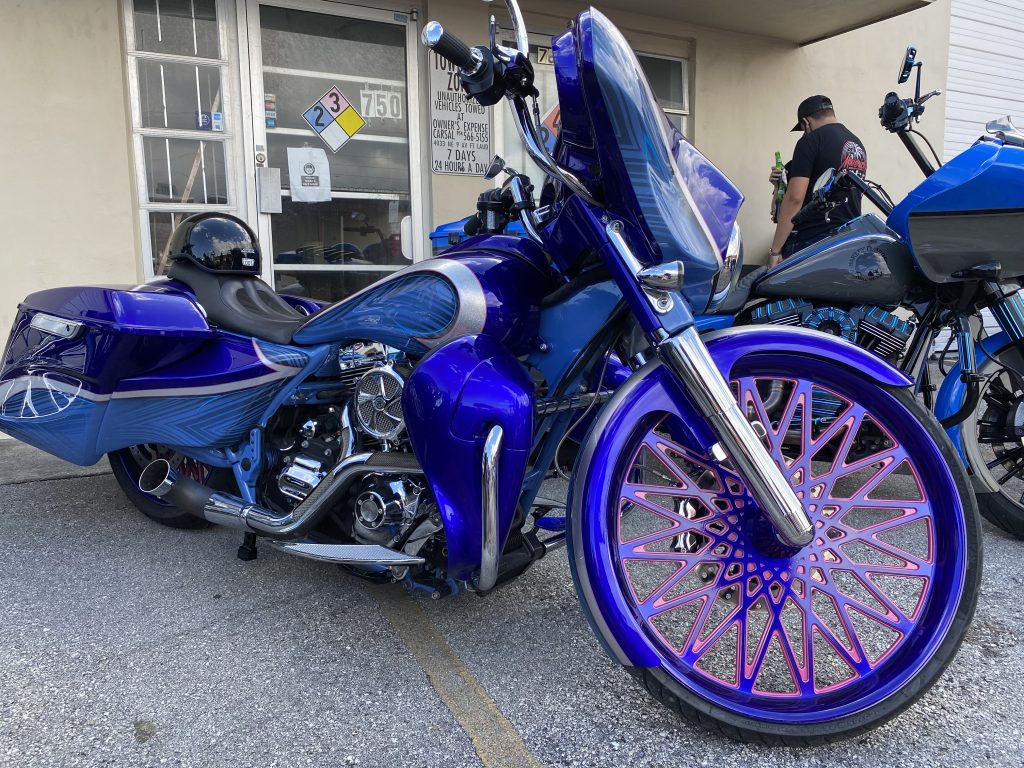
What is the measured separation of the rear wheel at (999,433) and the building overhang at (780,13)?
4.43 m

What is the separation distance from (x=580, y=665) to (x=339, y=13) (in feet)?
16.5

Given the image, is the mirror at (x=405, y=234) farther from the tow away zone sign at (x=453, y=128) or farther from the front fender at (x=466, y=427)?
the front fender at (x=466, y=427)

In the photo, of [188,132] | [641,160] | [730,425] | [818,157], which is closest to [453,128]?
[188,132]

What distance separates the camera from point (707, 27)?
654 centimetres

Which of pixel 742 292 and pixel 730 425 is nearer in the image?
pixel 730 425

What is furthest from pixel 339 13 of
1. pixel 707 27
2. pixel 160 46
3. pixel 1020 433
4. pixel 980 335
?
pixel 1020 433

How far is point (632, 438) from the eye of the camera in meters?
1.55

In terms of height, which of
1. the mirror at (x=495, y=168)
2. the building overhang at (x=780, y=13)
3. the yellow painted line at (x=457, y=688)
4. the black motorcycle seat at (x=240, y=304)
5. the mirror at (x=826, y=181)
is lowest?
the yellow painted line at (x=457, y=688)

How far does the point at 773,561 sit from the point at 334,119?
4.88 m

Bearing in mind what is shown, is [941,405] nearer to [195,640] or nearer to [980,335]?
[980,335]

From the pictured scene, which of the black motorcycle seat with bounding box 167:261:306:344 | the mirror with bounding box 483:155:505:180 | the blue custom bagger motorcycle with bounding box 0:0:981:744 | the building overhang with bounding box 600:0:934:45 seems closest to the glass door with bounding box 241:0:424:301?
the building overhang with bounding box 600:0:934:45

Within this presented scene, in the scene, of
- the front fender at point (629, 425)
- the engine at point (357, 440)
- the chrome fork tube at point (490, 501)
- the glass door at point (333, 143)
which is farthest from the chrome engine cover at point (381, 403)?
the glass door at point (333, 143)

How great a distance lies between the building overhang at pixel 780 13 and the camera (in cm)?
596

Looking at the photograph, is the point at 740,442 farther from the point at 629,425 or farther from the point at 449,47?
the point at 449,47
